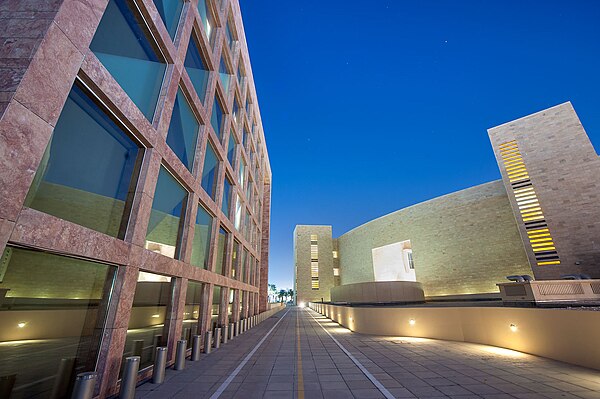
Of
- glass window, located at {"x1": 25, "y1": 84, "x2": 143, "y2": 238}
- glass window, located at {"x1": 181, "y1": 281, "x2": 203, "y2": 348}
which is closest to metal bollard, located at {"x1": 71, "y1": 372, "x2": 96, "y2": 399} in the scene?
glass window, located at {"x1": 25, "y1": 84, "x2": 143, "y2": 238}

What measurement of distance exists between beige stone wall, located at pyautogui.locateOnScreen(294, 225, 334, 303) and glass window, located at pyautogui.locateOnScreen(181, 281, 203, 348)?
199ft

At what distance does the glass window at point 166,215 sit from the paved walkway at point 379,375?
400 centimetres

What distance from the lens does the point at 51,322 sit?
20.1 feet

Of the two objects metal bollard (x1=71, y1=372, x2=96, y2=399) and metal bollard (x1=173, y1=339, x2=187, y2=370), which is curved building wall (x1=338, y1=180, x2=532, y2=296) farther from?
metal bollard (x1=71, y1=372, x2=96, y2=399)

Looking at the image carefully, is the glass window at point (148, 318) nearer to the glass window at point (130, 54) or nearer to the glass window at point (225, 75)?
the glass window at point (130, 54)

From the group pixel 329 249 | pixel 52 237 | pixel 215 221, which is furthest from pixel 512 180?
pixel 329 249

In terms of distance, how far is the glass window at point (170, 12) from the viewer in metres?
8.69

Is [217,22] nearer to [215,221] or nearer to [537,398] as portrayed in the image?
[215,221]

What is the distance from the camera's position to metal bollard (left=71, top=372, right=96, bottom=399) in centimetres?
431

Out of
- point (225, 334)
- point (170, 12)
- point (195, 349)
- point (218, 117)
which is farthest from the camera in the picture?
point (218, 117)

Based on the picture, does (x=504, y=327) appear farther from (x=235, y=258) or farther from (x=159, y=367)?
(x=235, y=258)

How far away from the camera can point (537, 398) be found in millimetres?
5219

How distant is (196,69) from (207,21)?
4101 millimetres

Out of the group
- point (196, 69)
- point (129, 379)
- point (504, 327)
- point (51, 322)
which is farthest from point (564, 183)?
point (51, 322)
